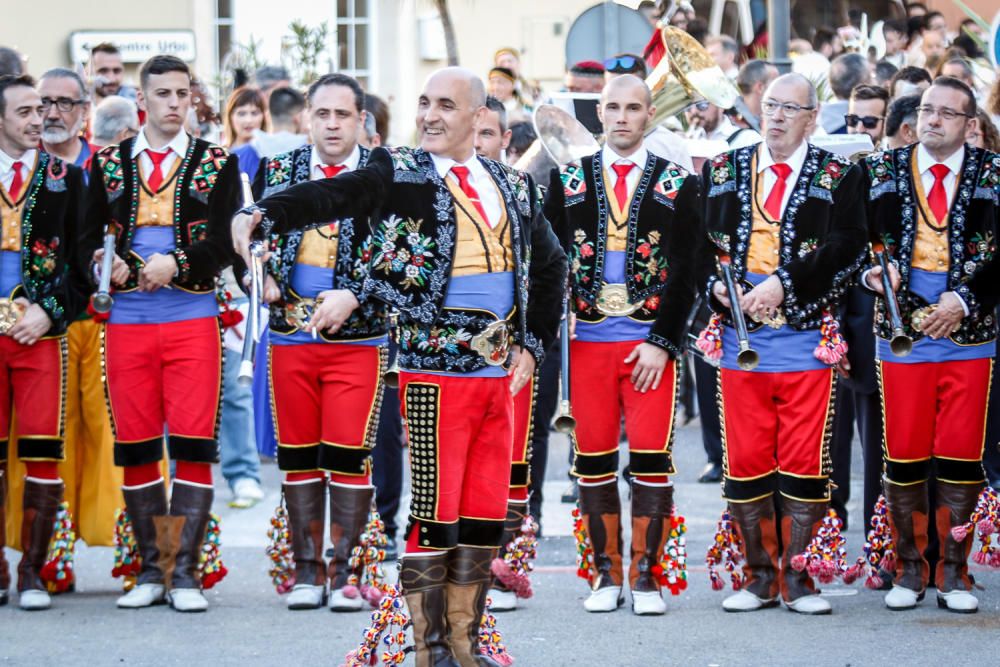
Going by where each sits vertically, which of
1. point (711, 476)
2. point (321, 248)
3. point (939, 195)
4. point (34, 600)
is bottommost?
point (711, 476)

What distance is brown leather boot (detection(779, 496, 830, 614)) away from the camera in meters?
7.44

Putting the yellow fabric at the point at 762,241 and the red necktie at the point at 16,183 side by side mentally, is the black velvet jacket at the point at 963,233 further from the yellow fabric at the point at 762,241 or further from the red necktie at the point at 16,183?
the red necktie at the point at 16,183

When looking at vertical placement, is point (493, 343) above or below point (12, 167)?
below

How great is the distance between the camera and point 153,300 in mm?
7645

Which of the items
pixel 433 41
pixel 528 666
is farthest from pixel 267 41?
pixel 528 666

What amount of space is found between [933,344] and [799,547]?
1.01 m

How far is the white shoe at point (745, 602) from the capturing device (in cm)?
757

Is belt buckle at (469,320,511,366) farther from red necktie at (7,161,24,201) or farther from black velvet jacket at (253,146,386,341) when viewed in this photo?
red necktie at (7,161,24,201)

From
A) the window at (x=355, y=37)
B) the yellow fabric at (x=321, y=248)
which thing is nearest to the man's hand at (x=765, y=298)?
the yellow fabric at (x=321, y=248)

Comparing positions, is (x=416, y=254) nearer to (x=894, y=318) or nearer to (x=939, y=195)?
(x=894, y=318)

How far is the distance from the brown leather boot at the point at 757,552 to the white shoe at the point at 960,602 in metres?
0.70

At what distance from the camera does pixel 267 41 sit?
878 inches

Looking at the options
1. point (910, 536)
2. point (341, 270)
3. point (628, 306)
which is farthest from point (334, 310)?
point (910, 536)

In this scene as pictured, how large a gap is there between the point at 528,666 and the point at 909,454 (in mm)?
1970
